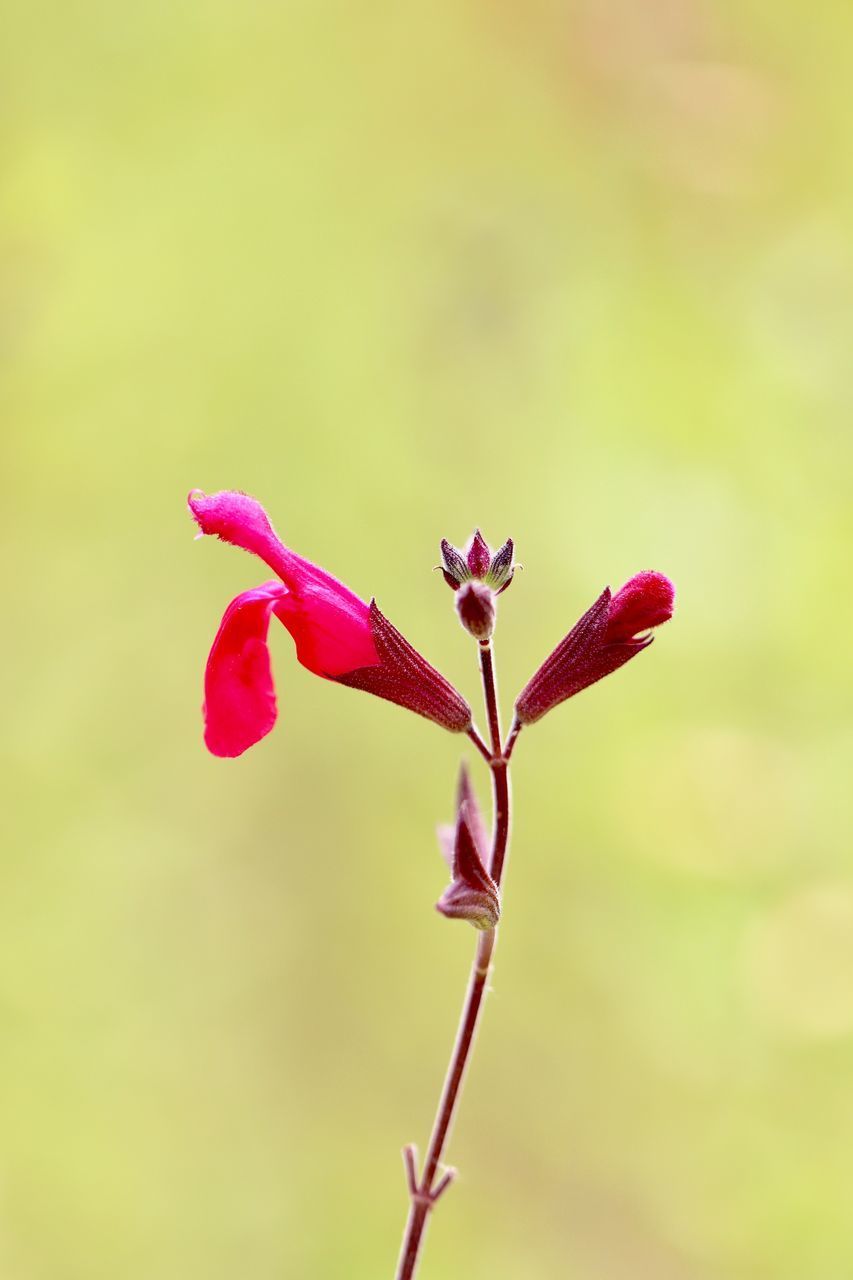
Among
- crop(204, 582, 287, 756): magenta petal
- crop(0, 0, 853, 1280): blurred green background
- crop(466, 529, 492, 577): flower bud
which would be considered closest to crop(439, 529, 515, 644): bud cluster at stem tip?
crop(466, 529, 492, 577): flower bud

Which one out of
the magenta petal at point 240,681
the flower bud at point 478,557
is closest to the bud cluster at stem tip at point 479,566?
the flower bud at point 478,557

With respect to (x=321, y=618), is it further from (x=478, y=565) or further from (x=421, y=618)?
(x=421, y=618)

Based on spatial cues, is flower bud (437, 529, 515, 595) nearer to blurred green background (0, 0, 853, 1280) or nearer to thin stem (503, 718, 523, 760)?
thin stem (503, 718, 523, 760)

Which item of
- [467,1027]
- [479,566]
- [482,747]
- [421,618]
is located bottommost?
[467,1027]

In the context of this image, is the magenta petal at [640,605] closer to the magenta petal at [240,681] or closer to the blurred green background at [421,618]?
the magenta petal at [240,681]

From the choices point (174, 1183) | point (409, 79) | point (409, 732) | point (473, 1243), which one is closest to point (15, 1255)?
point (174, 1183)

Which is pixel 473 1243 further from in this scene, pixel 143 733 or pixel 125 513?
pixel 125 513

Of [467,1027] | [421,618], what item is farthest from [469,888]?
[421,618]
